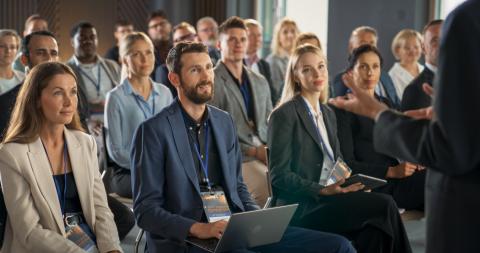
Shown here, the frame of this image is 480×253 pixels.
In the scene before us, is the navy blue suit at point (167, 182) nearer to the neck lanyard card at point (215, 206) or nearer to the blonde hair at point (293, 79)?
the neck lanyard card at point (215, 206)

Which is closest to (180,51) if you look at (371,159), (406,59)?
(371,159)

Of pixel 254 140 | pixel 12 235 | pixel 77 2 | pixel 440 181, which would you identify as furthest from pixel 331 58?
pixel 440 181

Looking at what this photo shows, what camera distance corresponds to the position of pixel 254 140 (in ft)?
18.5

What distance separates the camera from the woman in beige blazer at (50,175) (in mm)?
3070

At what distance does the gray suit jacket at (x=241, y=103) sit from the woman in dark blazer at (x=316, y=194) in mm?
1280

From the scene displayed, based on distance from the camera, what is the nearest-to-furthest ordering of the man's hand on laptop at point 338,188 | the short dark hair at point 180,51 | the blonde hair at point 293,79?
the short dark hair at point 180,51 < the man's hand on laptop at point 338,188 < the blonde hair at point 293,79

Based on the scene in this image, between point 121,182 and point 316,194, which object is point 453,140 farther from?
point 121,182

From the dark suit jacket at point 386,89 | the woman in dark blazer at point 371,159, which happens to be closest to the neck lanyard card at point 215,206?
the woman in dark blazer at point 371,159

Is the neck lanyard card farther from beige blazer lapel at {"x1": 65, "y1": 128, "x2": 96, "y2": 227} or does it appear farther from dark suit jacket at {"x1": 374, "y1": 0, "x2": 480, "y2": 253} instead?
dark suit jacket at {"x1": 374, "y1": 0, "x2": 480, "y2": 253}

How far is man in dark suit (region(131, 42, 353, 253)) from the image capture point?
3246 mm

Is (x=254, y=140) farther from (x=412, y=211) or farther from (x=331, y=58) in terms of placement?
(x=331, y=58)

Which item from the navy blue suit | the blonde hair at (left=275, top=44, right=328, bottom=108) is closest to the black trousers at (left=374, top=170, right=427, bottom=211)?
the blonde hair at (left=275, top=44, right=328, bottom=108)

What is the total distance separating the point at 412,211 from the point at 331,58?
585 centimetres

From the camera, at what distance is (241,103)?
566cm
